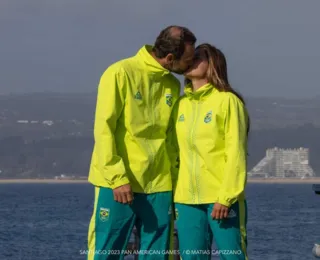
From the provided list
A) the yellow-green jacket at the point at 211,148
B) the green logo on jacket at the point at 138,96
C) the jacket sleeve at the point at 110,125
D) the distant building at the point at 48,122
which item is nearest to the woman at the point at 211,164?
the yellow-green jacket at the point at 211,148

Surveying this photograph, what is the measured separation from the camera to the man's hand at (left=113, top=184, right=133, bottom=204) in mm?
5195

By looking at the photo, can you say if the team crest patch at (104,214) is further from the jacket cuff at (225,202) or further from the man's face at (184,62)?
the man's face at (184,62)

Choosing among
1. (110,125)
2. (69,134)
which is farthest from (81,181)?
(110,125)

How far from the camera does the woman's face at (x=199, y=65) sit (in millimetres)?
5336

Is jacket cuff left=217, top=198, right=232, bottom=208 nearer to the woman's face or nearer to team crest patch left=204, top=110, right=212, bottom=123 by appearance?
team crest patch left=204, top=110, right=212, bottom=123

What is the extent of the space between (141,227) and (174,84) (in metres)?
0.75

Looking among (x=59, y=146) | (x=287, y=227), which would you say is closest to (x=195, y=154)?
(x=287, y=227)

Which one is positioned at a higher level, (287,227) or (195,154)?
(195,154)

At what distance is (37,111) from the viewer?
156m

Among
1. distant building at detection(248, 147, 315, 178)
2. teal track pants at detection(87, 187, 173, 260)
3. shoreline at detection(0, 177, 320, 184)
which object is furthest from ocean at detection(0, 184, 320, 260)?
shoreline at detection(0, 177, 320, 184)

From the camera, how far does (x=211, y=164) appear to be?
5277 millimetres

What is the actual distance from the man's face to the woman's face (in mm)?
33

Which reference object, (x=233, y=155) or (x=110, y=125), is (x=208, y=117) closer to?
(x=233, y=155)

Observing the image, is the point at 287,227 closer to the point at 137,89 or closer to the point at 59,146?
the point at 137,89
